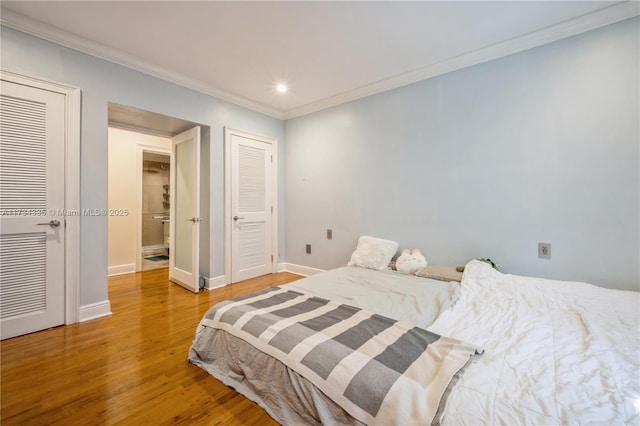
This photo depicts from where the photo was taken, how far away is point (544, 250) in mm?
2297

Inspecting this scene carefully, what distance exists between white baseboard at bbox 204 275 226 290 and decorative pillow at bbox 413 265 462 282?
2461 mm

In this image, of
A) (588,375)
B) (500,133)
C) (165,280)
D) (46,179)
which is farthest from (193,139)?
(588,375)

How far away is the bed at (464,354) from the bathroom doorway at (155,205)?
5297 millimetres

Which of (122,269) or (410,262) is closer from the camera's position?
(410,262)

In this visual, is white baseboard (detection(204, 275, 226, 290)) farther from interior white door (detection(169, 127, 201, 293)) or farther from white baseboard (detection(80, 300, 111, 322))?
white baseboard (detection(80, 300, 111, 322))

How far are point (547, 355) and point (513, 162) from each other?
6.14 ft

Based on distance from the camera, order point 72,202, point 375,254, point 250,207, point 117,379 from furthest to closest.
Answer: point 250,207
point 375,254
point 72,202
point 117,379

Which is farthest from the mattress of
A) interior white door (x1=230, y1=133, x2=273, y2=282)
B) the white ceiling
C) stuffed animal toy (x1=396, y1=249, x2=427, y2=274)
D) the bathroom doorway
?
the bathroom doorway

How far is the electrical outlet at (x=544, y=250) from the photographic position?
2279mm

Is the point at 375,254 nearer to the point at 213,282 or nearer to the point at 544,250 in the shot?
the point at 544,250

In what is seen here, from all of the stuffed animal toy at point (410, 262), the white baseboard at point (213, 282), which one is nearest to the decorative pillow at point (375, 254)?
the stuffed animal toy at point (410, 262)

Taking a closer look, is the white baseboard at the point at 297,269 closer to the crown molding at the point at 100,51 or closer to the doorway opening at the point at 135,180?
the doorway opening at the point at 135,180

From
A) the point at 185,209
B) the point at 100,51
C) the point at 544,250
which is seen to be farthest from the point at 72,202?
the point at 544,250

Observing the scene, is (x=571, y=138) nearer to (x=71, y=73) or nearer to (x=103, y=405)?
(x=103, y=405)
